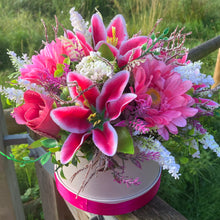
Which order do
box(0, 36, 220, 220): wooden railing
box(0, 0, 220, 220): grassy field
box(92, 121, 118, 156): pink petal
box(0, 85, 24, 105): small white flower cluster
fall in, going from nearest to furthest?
box(92, 121, 118, 156): pink petal < box(0, 85, 24, 105): small white flower cluster < box(0, 36, 220, 220): wooden railing < box(0, 0, 220, 220): grassy field

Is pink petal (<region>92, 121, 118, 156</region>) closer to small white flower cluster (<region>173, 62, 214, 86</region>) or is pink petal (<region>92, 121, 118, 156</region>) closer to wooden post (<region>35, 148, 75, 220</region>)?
small white flower cluster (<region>173, 62, 214, 86</region>)

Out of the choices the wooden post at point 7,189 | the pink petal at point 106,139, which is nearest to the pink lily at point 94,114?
the pink petal at point 106,139

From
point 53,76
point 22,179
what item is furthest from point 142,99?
point 22,179

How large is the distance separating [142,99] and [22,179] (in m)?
1.88

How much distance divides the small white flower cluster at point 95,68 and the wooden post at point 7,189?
66cm

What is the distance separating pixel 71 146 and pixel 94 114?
3.0 inches

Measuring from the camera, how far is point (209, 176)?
5.87ft

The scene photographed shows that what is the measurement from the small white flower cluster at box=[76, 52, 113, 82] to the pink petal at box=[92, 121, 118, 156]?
0.30 ft

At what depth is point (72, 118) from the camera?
524 millimetres

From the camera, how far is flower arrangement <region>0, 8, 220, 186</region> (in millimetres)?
511

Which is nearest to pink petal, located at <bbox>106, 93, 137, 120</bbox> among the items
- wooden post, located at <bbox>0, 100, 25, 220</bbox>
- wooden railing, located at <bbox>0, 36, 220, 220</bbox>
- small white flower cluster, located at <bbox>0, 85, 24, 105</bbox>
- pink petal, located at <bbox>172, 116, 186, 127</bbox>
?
pink petal, located at <bbox>172, 116, 186, 127</bbox>

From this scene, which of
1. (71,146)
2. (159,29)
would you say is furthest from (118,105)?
(159,29)

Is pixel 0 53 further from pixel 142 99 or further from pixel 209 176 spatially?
pixel 142 99

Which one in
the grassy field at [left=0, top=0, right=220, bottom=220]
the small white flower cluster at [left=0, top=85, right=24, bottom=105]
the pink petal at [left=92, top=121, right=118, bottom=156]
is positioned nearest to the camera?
the pink petal at [left=92, top=121, right=118, bottom=156]
